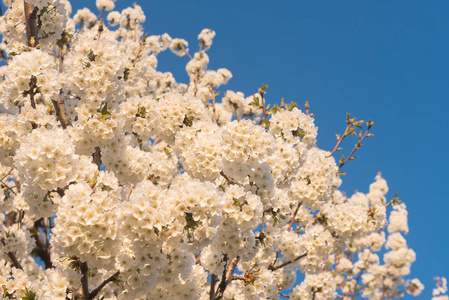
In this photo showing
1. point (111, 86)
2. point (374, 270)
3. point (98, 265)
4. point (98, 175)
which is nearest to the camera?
point (98, 265)

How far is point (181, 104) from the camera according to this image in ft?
22.8

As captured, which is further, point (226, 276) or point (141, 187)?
point (226, 276)

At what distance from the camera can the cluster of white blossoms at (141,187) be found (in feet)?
14.8

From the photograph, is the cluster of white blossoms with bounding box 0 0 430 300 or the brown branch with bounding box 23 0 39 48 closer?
the cluster of white blossoms with bounding box 0 0 430 300

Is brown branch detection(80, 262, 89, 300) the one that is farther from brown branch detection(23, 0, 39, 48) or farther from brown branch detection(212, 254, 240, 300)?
brown branch detection(23, 0, 39, 48)

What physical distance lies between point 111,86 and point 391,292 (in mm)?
19324

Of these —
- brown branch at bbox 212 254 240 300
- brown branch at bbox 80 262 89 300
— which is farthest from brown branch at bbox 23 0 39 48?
brown branch at bbox 212 254 240 300

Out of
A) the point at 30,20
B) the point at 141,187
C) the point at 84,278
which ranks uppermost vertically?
the point at 30,20

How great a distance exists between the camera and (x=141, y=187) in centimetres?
538

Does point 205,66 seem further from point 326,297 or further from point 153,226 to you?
point 153,226

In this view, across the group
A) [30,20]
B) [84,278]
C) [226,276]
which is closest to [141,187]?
[84,278]

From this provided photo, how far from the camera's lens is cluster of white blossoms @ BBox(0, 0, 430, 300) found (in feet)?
14.8

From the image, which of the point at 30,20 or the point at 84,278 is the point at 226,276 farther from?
the point at 30,20

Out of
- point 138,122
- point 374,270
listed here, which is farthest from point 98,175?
point 374,270
